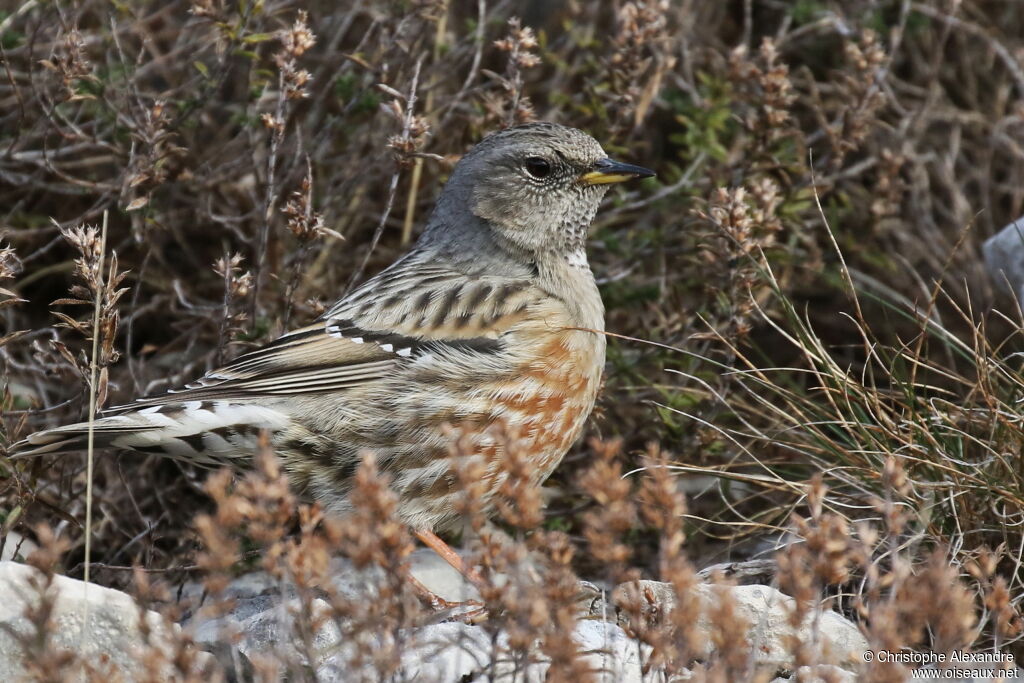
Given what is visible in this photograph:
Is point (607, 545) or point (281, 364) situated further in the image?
point (281, 364)

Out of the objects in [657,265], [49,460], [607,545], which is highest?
[607,545]

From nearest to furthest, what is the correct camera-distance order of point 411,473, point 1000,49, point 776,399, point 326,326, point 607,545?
point 607,545 < point 411,473 < point 326,326 < point 776,399 < point 1000,49

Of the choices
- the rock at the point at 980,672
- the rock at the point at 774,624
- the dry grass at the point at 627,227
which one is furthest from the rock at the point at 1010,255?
the rock at the point at 980,672

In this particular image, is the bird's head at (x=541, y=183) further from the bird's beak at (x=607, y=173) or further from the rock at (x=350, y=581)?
the rock at (x=350, y=581)

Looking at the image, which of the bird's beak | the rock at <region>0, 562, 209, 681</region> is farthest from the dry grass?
the rock at <region>0, 562, 209, 681</region>

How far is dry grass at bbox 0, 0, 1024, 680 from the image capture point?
3904 millimetres

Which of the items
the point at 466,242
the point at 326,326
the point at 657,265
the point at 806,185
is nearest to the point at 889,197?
the point at 806,185

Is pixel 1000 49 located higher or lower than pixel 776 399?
higher

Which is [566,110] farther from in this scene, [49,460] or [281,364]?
[49,460]

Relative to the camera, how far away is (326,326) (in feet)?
13.4

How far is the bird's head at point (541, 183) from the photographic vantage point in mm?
4438

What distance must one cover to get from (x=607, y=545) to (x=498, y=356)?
1.53 meters

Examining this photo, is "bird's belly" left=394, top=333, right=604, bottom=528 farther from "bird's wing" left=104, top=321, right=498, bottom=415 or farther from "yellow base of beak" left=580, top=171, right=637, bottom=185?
"yellow base of beak" left=580, top=171, right=637, bottom=185

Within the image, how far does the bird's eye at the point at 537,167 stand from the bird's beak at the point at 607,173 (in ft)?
0.43
